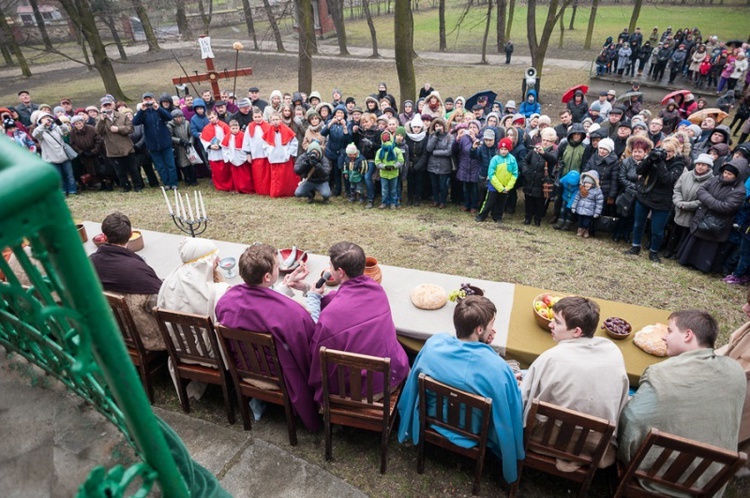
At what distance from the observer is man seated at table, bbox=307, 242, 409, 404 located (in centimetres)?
327

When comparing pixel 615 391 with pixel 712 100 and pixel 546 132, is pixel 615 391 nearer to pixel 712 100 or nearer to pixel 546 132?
pixel 546 132

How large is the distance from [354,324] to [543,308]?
1.66 m

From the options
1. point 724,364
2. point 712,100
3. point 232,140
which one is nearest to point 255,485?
point 724,364

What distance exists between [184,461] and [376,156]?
7515 millimetres

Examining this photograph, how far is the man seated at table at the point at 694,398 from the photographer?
107 inches

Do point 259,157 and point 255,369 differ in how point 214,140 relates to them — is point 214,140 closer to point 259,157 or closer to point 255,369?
point 259,157

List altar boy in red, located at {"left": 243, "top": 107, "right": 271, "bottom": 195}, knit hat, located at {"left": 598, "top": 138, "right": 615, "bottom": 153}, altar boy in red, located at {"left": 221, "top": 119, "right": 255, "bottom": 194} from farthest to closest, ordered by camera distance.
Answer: altar boy in red, located at {"left": 221, "top": 119, "right": 255, "bottom": 194}, altar boy in red, located at {"left": 243, "top": 107, "right": 271, "bottom": 195}, knit hat, located at {"left": 598, "top": 138, "right": 615, "bottom": 153}

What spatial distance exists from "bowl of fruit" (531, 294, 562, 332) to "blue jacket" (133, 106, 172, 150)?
28.3ft

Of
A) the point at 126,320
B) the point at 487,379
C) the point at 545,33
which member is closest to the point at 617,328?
the point at 487,379

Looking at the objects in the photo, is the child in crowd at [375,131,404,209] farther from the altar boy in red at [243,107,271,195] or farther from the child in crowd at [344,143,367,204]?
the altar boy in red at [243,107,271,195]

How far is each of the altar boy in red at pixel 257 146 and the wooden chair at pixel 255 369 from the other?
6.90m

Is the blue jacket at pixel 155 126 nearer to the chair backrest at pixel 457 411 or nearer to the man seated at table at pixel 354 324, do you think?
the man seated at table at pixel 354 324

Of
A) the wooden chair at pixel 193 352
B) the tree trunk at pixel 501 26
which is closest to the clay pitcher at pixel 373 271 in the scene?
the wooden chair at pixel 193 352

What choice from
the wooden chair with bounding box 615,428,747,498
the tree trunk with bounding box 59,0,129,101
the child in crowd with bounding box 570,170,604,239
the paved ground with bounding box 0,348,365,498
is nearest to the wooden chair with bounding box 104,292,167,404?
the paved ground with bounding box 0,348,365,498
